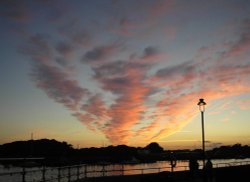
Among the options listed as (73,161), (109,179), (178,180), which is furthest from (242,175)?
(73,161)

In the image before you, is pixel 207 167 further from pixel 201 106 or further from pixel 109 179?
pixel 109 179

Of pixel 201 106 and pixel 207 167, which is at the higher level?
pixel 201 106

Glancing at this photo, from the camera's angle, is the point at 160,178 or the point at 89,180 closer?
the point at 160,178

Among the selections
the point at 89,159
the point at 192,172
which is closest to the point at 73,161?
the point at 89,159

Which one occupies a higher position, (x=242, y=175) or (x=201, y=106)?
(x=201, y=106)

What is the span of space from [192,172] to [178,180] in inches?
97.7

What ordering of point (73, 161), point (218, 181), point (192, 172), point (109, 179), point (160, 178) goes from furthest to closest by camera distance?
point (73, 161) < point (192, 172) < point (109, 179) < point (218, 181) < point (160, 178)

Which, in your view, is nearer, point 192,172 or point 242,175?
point 242,175

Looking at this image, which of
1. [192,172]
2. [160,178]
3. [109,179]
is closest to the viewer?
[160,178]

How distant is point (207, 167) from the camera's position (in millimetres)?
25109

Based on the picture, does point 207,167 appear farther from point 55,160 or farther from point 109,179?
point 55,160

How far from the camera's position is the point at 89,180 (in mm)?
24266

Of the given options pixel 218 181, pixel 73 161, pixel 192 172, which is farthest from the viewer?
pixel 73 161

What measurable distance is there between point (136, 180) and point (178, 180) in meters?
3.12
